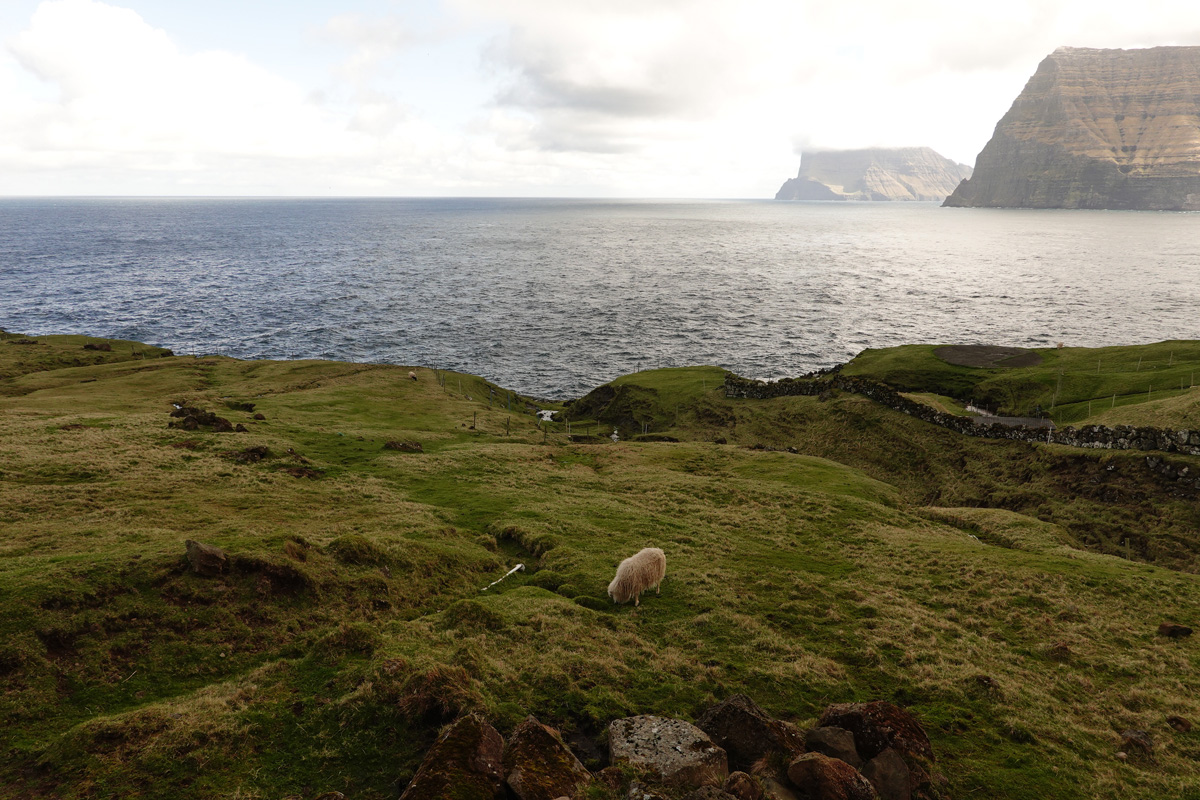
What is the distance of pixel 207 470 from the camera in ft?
109

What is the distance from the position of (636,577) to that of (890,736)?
10.7 m

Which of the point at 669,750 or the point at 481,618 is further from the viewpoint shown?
the point at 481,618

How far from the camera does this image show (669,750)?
1301cm

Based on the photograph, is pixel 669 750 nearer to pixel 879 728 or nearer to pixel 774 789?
pixel 774 789

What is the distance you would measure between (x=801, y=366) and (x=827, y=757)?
9170cm

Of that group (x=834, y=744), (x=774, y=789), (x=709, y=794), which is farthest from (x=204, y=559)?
(x=834, y=744)

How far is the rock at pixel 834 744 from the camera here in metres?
13.4

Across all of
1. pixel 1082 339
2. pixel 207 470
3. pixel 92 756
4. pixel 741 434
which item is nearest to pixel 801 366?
pixel 741 434

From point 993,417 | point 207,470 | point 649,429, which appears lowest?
point 649,429

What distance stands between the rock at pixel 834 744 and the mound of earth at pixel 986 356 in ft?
226

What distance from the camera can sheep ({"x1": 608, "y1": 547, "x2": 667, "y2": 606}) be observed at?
75.7ft

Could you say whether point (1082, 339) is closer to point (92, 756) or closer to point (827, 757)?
point (827, 757)

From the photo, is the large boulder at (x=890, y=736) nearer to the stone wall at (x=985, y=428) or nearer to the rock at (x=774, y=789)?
the rock at (x=774, y=789)

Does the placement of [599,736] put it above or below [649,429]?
above
